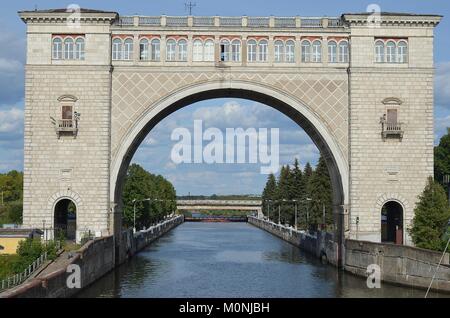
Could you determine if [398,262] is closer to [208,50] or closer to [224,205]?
[208,50]

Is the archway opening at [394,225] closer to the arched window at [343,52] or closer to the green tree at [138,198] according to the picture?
the arched window at [343,52]

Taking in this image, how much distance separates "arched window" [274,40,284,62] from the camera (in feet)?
144

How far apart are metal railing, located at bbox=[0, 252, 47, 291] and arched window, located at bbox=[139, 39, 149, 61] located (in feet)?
46.7

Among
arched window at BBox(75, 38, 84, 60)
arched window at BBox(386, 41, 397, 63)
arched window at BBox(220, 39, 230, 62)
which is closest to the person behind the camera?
arched window at BBox(75, 38, 84, 60)

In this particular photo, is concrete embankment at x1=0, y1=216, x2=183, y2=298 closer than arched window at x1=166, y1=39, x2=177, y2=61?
Yes

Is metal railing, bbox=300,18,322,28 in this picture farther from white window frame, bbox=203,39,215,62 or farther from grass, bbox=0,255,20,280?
grass, bbox=0,255,20,280

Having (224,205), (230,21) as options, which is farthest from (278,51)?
(224,205)

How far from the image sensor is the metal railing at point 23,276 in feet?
99.4

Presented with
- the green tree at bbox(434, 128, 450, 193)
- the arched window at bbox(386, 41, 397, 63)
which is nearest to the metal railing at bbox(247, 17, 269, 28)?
the arched window at bbox(386, 41, 397, 63)

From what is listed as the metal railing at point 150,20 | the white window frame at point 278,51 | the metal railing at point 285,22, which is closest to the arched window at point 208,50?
the metal railing at point 150,20

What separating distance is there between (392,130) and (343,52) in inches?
227

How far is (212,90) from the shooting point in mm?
43875

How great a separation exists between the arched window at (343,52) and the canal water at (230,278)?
13.4m

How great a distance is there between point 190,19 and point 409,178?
16.8 m
